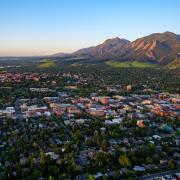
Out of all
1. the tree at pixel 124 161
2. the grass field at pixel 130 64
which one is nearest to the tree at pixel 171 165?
the tree at pixel 124 161

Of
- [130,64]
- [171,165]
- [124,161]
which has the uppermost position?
[124,161]

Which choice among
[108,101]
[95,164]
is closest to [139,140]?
[95,164]

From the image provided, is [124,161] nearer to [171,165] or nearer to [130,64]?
[171,165]

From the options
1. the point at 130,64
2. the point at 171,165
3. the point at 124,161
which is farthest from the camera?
the point at 130,64

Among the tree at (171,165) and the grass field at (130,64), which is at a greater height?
the tree at (171,165)

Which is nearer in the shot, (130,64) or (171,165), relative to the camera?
(171,165)

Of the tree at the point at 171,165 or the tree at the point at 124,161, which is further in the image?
the tree at the point at 124,161

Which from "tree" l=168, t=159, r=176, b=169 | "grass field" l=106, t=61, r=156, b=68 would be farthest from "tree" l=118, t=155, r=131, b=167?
"grass field" l=106, t=61, r=156, b=68

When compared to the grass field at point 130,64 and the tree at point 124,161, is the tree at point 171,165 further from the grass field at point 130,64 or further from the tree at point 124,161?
the grass field at point 130,64

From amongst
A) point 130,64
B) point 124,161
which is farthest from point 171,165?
point 130,64

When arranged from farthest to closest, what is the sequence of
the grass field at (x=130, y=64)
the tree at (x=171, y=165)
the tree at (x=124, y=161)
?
the grass field at (x=130, y=64), the tree at (x=124, y=161), the tree at (x=171, y=165)

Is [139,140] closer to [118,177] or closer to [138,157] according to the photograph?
[138,157]
